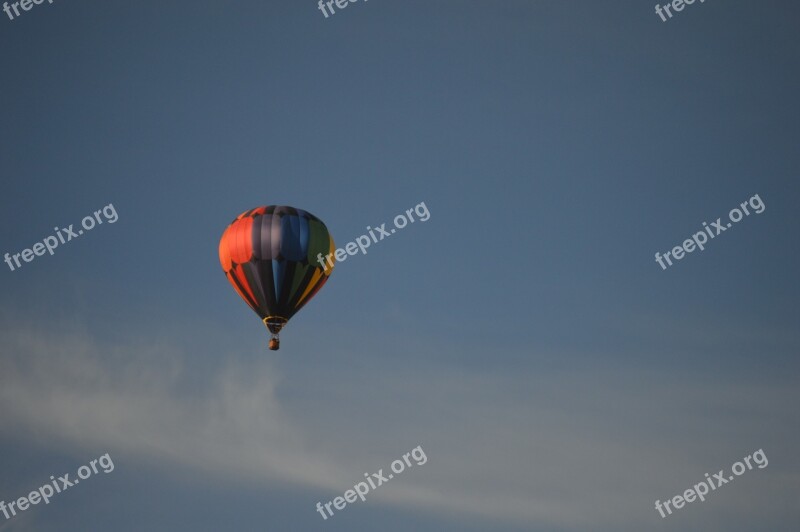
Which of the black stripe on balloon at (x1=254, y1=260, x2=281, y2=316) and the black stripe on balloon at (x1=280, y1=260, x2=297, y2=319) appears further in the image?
the black stripe on balloon at (x1=280, y1=260, x2=297, y2=319)

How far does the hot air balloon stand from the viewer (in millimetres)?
49656

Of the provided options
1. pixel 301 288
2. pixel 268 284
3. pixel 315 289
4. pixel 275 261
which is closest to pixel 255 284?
pixel 268 284

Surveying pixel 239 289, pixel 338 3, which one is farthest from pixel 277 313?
pixel 338 3

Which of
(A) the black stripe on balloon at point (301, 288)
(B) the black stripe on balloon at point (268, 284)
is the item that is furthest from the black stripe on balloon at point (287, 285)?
(B) the black stripe on balloon at point (268, 284)

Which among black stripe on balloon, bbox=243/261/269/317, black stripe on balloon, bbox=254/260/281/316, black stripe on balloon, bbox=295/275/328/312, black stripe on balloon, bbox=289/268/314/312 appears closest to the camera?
black stripe on balloon, bbox=254/260/281/316

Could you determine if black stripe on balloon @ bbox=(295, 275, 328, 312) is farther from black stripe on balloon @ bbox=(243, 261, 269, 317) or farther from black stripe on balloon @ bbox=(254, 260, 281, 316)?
black stripe on balloon @ bbox=(243, 261, 269, 317)

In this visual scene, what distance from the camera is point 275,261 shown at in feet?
163

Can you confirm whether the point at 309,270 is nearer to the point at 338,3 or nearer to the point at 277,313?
the point at 277,313

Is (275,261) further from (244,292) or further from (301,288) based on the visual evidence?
(244,292)

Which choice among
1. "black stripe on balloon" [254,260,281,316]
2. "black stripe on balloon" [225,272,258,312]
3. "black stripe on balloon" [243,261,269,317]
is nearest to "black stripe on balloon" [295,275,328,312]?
"black stripe on balloon" [254,260,281,316]

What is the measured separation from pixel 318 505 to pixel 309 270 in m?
11.9

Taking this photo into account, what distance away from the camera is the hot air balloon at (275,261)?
49.7m

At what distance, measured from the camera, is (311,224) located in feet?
169

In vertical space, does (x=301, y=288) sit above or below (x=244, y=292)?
below
